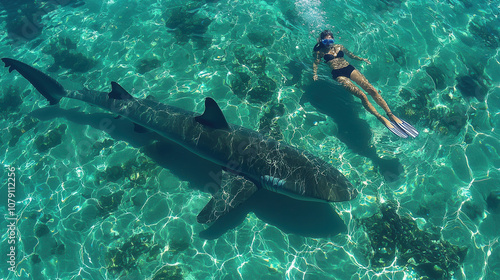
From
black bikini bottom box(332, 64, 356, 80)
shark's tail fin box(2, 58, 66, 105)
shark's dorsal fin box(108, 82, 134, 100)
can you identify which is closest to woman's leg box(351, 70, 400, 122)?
black bikini bottom box(332, 64, 356, 80)

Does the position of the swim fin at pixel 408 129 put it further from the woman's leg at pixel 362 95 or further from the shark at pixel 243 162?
the shark at pixel 243 162

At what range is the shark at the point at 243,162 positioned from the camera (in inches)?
339

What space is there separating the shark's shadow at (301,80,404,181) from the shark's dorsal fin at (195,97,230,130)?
16.5 ft

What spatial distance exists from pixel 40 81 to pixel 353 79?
15287 mm

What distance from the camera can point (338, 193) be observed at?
27.4 feet

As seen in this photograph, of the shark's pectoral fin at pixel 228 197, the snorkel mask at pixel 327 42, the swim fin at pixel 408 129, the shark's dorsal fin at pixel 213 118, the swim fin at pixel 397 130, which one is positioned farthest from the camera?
the snorkel mask at pixel 327 42

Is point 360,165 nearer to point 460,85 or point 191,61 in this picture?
point 460,85

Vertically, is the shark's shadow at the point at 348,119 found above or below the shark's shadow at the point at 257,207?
above

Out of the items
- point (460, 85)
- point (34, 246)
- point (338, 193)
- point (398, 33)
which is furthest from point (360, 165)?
point (34, 246)

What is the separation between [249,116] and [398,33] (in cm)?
1137

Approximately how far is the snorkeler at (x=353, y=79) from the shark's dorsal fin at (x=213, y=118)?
521cm

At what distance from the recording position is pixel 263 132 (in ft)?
37.5

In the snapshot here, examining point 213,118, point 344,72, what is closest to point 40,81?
point 213,118

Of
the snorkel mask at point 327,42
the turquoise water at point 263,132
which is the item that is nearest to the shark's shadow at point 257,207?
the turquoise water at point 263,132
